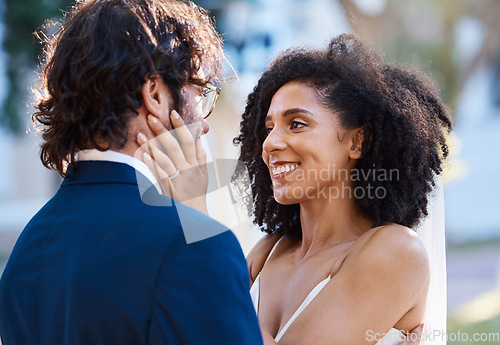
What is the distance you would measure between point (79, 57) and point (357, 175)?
1410 millimetres

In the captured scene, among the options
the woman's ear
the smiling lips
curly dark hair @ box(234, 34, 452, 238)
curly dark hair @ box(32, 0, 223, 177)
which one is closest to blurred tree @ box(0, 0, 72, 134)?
curly dark hair @ box(234, 34, 452, 238)

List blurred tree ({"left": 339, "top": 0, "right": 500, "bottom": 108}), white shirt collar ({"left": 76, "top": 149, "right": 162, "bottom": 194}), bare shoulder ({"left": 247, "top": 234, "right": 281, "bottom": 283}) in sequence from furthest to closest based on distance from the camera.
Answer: blurred tree ({"left": 339, "top": 0, "right": 500, "bottom": 108}) < bare shoulder ({"left": 247, "top": 234, "right": 281, "bottom": 283}) < white shirt collar ({"left": 76, "top": 149, "right": 162, "bottom": 194})

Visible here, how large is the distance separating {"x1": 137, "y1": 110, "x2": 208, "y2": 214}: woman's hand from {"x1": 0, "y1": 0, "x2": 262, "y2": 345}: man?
0.05 meters

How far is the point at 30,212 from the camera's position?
58.4ft

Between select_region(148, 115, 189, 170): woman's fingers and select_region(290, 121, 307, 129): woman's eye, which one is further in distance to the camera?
select_region(290, 121, 307, 129): woman's eye

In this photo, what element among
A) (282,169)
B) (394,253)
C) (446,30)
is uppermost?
(446,30)

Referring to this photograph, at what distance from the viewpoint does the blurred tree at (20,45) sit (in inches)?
299

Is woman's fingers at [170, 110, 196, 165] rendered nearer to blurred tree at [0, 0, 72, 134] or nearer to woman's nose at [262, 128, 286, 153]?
woman's nose at [262, 128, 286, 153]

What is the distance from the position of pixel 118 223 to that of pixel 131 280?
17 centimetres

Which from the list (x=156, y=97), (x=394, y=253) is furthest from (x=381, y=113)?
(x=156, y=97)

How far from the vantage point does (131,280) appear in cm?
149

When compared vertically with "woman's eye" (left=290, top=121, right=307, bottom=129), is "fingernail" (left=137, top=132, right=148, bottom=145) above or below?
below

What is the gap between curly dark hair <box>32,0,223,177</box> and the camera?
1.69 metres

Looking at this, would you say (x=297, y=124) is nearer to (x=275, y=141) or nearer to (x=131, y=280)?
(x=275, y=141)
